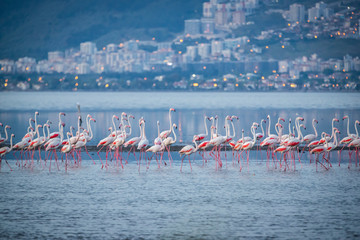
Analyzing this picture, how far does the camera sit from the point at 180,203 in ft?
50.7

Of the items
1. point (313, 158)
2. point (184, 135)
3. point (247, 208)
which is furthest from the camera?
point (184, 135)

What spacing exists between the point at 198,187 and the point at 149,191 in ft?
4.78

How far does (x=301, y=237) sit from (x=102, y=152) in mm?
14520

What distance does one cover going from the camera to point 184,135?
35.8 metres

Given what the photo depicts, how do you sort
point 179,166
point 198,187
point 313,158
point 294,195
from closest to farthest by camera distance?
point 294,195, point 198,187, point 179,166, point 313,158

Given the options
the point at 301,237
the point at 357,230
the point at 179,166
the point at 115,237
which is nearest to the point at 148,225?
the point at 115,237

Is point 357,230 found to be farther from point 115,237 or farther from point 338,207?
point 115,237

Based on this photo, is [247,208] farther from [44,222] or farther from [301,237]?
[44,222]

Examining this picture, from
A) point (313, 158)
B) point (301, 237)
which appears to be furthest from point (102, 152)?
point (301, 237)

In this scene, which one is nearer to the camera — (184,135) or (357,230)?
(357,230)

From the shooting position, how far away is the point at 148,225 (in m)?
13.3

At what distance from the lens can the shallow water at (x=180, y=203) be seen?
12953 millimetres

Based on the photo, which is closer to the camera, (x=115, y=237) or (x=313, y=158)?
(x=115, y=237)

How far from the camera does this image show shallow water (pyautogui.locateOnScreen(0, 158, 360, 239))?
510 inches
